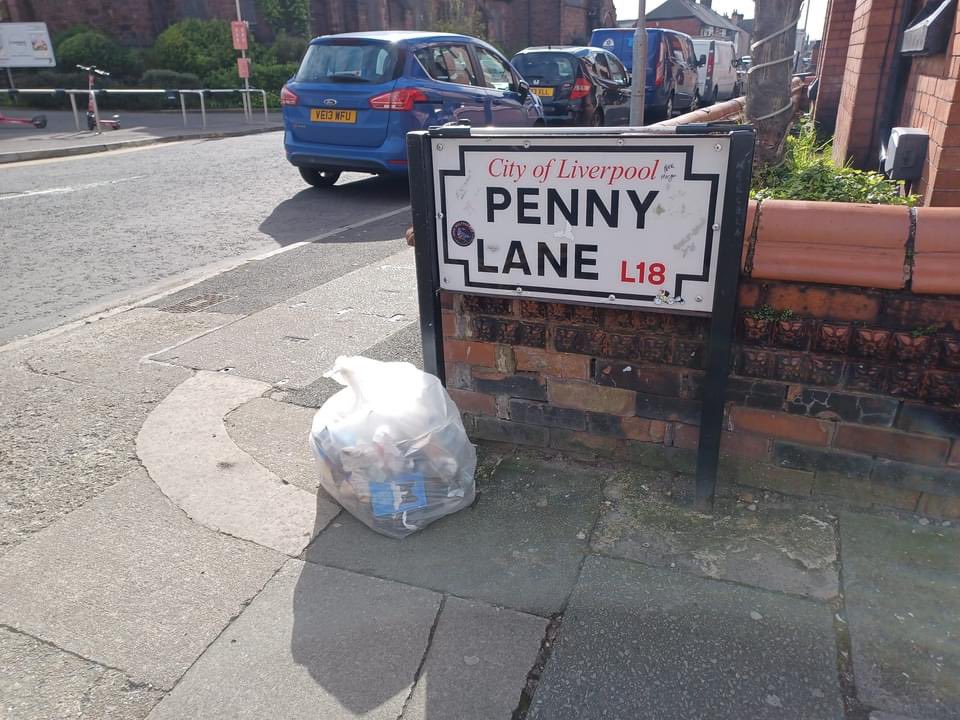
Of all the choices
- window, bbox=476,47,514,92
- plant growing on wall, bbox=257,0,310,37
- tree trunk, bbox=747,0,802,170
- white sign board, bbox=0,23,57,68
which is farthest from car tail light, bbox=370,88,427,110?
plant growing on wall, bbox=257,0,310,37

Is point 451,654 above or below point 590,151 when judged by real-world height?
below

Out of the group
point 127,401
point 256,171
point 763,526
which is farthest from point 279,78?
point 763,526

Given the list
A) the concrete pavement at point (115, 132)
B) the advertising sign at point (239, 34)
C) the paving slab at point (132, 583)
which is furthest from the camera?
the advertising sign at point (239, 34)

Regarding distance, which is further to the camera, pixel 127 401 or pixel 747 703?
pixel 127 401

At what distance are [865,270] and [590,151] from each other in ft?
2.94

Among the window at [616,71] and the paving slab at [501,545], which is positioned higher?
the window at [616,71]

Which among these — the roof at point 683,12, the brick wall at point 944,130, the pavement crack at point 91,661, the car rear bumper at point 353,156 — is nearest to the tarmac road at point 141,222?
the car rear bumper at point 353,156

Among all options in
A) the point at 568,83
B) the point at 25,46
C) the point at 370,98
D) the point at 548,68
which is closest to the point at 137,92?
the point at 25,46

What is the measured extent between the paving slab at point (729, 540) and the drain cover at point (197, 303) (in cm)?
342

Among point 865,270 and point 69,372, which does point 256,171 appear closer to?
point 69,372

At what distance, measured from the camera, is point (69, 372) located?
3.85m

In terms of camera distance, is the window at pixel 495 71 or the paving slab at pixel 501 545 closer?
the paving slab at pixel 501 545

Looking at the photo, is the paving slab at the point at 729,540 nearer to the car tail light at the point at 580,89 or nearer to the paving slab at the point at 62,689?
the paving slab at the point at 62,689

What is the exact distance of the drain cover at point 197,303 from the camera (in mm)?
4949
